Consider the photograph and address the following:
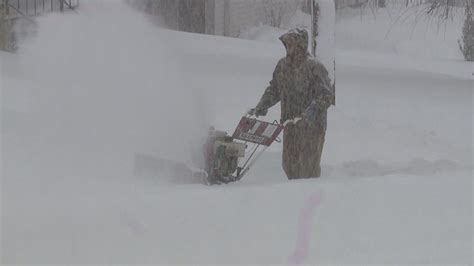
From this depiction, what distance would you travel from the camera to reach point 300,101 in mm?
6488

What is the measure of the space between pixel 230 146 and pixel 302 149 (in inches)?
28.4

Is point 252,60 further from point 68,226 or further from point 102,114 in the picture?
point 68,226

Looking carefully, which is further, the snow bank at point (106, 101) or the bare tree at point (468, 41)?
the bare tree at point (468, 41)

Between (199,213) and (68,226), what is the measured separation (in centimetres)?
75

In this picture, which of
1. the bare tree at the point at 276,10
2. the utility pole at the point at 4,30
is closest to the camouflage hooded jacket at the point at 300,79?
the utility pole at the point at 4,30

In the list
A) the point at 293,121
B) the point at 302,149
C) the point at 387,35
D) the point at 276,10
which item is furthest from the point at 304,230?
the point at 387,35

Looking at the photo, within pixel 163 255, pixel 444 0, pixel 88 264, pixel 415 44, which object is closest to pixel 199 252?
pixel 163 255

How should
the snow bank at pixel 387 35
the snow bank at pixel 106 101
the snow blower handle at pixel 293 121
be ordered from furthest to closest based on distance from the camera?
the snow bank at pixel 387 35, the snow bank at pixel 106 101, the snow blower handle at pixel 293 121

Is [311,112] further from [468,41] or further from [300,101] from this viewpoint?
[468,41]

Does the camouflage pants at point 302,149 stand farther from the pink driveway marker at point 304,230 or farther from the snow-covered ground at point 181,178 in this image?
the pink driveway marker at point 304,230

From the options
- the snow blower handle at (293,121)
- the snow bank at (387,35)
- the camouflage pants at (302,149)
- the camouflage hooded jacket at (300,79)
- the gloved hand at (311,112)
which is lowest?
the snow bank at (387,35)

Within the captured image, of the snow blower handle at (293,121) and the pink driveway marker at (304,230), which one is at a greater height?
the snow blower handle at (293,121)

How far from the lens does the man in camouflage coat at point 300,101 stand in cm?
630

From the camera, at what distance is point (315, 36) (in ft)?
35.1
